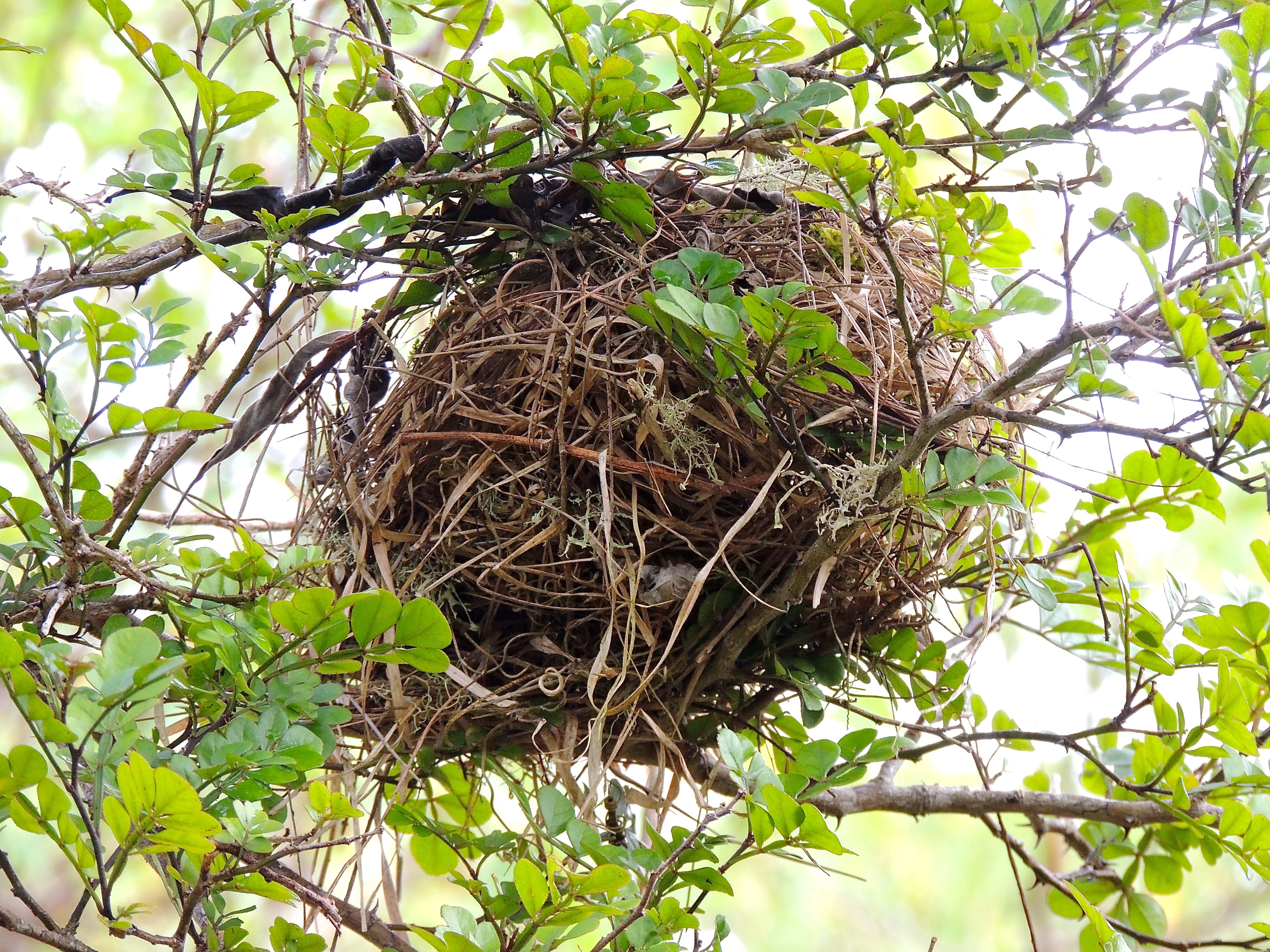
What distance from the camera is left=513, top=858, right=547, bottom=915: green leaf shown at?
0.66 metres

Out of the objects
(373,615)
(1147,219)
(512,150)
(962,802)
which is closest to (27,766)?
(373,615)

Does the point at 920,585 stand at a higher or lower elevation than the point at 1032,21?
lower

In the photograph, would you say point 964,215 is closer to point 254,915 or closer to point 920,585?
point 920,585

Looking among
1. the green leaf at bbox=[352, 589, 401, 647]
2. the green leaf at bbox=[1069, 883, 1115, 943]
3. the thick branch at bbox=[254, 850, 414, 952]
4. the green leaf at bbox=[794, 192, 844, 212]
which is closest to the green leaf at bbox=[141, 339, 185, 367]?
the green leaf at bbox=[352, 589, 401, 647]

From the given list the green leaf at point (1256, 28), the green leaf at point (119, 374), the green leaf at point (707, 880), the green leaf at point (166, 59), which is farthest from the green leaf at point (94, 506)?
the green leaf at point (1256, 28)

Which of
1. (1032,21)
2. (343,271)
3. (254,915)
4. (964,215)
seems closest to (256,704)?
(343,271)

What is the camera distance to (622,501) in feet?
2.73

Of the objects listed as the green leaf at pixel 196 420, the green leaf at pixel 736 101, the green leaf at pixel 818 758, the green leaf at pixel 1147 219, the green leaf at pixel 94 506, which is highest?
the green leaf at pixel 736 101

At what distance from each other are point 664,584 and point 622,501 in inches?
3.2

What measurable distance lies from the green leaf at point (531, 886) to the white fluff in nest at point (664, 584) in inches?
9.7

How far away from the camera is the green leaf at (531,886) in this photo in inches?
26.0

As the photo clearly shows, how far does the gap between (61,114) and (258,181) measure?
137 inches

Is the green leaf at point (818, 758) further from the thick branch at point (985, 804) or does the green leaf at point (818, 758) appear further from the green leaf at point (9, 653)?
the green leaf at point (9, 653)

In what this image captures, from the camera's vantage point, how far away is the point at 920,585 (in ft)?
2.91
